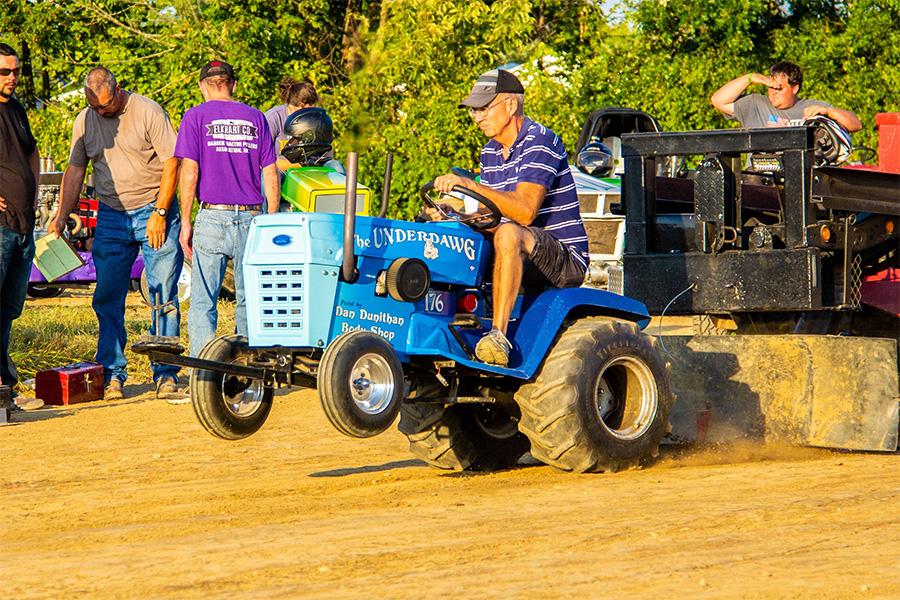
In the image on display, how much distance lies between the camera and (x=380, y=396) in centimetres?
508

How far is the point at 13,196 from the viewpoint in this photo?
8180 mm

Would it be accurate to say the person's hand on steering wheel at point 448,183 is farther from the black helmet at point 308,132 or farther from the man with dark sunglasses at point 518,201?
the black helmet at point 308,132

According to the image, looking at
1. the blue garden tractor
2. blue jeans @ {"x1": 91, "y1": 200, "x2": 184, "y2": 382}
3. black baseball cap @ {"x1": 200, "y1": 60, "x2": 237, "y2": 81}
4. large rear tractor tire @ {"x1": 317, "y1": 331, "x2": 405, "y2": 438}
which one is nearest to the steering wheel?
the blue garden tractor

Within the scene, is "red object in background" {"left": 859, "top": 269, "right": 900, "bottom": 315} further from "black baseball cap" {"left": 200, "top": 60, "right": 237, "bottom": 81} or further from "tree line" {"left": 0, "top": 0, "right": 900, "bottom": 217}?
"tree line" {"left": 0, "top": 0, "right": 900, "bottom": 217}

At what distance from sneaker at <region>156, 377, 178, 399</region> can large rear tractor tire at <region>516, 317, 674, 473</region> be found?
394cm

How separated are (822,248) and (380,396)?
10.6 feet

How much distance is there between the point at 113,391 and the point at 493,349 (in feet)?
14.9

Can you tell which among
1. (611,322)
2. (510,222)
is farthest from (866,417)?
(510,222)

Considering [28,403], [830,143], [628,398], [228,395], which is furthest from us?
[28,403]

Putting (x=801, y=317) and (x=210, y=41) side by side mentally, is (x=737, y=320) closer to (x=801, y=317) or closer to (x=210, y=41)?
(x=801, y=317)

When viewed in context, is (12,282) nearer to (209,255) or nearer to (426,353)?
(209,255)

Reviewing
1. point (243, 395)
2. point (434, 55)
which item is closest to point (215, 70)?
point (243, 395)

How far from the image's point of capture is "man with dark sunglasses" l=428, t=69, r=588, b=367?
5582 mm

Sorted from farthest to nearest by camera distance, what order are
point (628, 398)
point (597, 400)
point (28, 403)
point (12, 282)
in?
point (28, 403) < point (12, 282) < point (628, 398) < point (597, 400)
